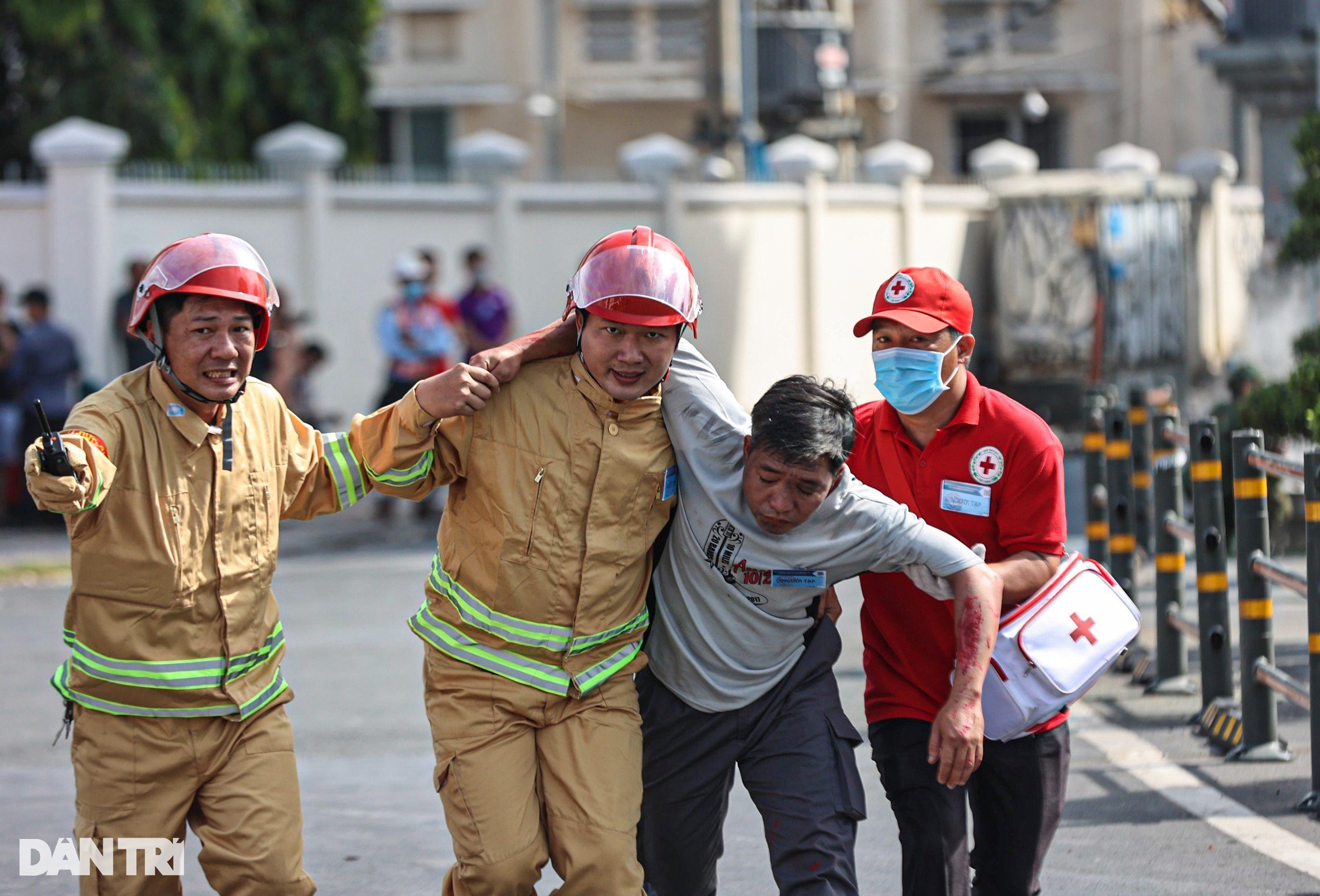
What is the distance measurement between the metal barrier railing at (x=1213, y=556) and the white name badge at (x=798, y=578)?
2292mm

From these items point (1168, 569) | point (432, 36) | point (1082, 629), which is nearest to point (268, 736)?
point (1082, 629)

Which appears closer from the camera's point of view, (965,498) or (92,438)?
(92,438)

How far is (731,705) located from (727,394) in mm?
744

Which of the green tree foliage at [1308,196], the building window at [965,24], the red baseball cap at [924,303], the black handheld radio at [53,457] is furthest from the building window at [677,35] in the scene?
the black handheld radio at [53,457]

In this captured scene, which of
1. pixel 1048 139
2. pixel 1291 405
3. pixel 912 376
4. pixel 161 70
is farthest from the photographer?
pixel 1048 139

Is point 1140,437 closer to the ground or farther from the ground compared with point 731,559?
closer to the ground

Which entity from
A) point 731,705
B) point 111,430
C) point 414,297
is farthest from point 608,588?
point 414,297

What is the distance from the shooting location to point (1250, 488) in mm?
6430

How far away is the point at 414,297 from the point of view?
13.9m

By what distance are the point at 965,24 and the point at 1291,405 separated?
890 inches

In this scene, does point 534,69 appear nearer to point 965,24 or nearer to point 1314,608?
point 965,24

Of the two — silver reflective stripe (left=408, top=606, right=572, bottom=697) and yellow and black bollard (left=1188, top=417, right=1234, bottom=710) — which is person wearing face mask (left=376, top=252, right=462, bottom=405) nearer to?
yellow and black bollard (left=1188, top=417, right=1234, bottom=710)

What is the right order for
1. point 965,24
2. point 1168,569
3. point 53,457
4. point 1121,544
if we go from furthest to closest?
point 965,24 < point 1121,544 < point 1168,569 < point 53,457

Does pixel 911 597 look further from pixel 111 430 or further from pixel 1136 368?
pixel 1136 368
